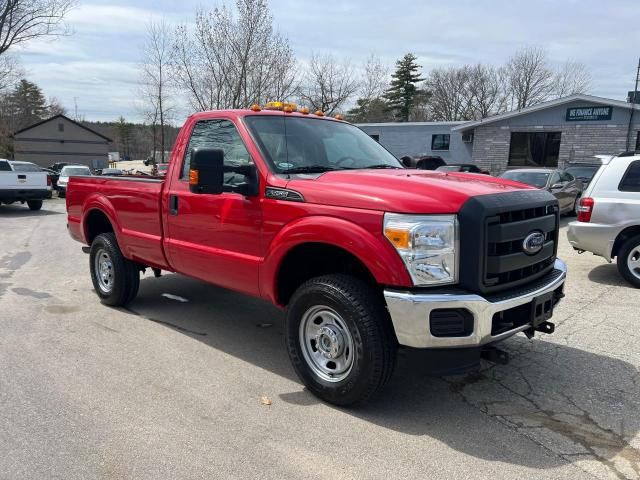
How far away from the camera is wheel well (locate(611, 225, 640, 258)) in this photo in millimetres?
7004

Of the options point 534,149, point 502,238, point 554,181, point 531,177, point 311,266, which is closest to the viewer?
point 502,238

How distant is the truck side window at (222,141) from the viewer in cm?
426

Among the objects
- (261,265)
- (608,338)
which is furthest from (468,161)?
(261,265)

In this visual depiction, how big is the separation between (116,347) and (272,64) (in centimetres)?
1921

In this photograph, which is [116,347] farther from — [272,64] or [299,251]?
[272,64]

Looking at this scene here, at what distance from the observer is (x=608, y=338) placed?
5027 millimetres

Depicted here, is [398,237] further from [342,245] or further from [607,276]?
[607,276]

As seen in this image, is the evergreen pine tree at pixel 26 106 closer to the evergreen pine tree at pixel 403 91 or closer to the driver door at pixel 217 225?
the evergreen pine tree at pixel 403 91

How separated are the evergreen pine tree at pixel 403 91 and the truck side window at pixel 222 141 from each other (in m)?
51.3

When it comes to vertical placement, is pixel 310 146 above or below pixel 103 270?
above

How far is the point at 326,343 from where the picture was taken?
369cm

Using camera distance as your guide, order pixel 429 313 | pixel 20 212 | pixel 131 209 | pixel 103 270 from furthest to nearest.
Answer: pixel 20 212, pixel 103 270, pixel 131 209, pixel 429 313

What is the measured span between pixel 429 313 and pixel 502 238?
27.3 inches

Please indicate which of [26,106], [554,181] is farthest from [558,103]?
[26,106]
